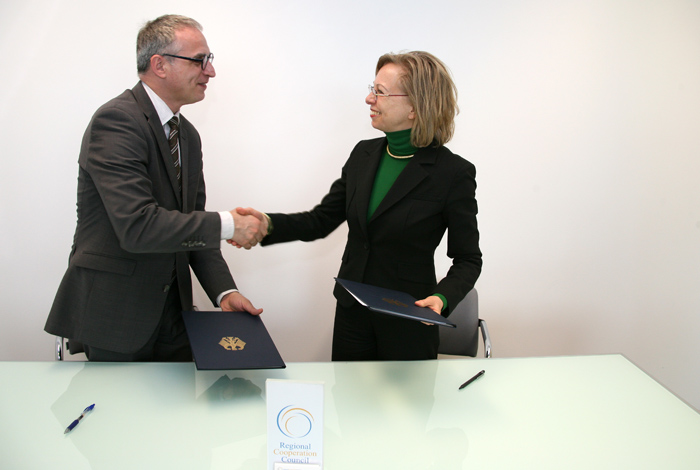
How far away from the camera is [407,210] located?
203 centimetres

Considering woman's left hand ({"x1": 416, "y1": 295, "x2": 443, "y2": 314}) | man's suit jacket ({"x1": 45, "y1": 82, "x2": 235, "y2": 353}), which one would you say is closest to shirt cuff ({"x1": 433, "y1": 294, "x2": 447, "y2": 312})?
woman's left hand ({"x1": 416, "y1": 295, "x2": 443, "y2": 314})

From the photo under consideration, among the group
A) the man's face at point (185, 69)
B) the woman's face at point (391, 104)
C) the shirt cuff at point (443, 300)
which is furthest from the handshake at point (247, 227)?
the shirt cuff at point (443, 300)

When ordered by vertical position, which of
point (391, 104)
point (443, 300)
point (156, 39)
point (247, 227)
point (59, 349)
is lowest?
point (59, 349)

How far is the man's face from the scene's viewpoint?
2.02 meters

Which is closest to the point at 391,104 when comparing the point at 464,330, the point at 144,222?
the point at 144,222

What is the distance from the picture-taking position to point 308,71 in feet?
10.0

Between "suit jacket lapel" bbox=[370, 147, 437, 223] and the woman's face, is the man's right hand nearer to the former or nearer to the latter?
"suit jacket lapel" bbox=[370, 147, 437, 223]

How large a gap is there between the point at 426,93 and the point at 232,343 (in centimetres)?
115

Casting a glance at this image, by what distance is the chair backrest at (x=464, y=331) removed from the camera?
2676mm

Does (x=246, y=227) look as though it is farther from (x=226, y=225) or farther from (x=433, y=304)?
(x=433, y=304)

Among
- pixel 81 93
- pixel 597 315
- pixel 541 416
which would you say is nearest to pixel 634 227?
pixel 597 315

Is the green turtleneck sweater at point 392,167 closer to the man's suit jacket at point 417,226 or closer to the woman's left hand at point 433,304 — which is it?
the man's suit jacket at point 417,226

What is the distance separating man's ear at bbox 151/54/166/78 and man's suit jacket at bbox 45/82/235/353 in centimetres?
8

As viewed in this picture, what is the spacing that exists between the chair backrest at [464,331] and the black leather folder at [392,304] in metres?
0.92
